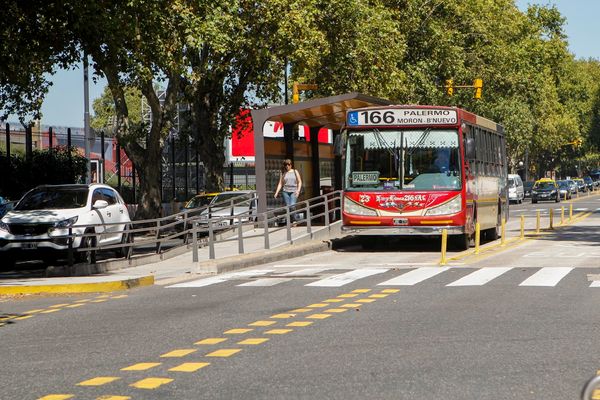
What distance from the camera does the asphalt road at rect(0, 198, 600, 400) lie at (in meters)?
9.20

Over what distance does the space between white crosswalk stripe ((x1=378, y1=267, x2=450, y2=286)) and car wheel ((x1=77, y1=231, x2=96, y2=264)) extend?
6.57 meters

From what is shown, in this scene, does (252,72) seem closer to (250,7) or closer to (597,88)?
(250,7)

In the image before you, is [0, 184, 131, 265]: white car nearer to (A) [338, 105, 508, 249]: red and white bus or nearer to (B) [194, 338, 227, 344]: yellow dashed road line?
(A) [338, 105, 508, 249]: red and white bus

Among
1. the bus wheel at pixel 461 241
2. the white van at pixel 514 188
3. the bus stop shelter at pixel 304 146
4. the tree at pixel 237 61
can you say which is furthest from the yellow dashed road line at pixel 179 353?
the white van at pixel 514 188

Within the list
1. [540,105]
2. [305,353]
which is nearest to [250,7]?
[305,353]

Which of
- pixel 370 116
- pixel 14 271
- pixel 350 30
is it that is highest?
pixel 350 30

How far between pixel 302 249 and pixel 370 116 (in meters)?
3.52

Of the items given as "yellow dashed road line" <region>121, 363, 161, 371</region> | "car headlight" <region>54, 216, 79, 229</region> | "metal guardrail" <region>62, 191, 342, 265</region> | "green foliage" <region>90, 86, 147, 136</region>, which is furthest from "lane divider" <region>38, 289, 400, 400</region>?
"green foliage" <region>90, 86, 147, 136</region>

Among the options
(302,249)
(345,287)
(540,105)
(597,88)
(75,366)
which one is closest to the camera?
(75,366)

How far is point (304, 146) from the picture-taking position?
35188mm

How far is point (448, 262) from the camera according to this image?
23.9m

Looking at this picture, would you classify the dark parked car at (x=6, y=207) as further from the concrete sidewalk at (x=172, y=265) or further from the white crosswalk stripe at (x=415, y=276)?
the white crosswalk stripe at (x=415, y=276)

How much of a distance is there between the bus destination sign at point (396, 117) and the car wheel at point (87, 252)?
689cm

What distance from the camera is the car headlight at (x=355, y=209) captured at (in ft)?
91.5
